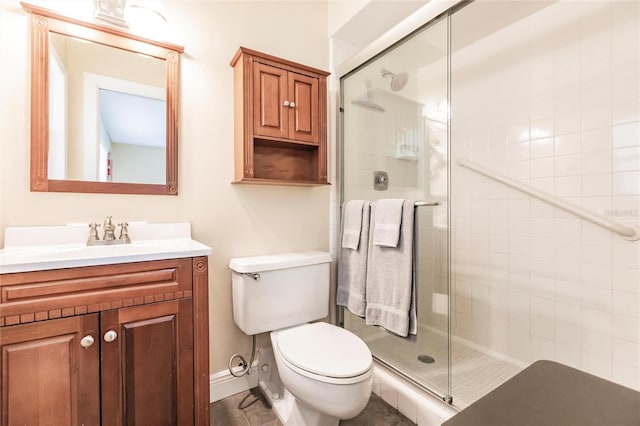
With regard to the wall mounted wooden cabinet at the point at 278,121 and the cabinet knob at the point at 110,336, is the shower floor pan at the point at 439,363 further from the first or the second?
the cabinet knob at the point at 110,336

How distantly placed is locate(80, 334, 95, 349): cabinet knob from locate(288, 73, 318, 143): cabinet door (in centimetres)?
121

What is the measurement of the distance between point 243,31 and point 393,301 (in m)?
1.64

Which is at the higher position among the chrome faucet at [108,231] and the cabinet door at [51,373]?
the chrome faucet at [108,231]

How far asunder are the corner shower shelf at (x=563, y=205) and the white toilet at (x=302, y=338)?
1.22 meters

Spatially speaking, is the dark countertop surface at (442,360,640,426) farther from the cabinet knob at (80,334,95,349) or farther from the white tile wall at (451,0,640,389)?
the white tile wall at (451,0,640,389)

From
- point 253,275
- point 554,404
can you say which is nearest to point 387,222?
point 253,275

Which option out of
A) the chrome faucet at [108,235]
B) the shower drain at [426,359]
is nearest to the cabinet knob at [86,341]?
the chrome faucet at [108,235]

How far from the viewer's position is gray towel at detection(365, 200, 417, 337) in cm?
137

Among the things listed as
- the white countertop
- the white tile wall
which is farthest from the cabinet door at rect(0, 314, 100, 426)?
the white tile wall

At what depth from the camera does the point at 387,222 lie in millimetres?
1470

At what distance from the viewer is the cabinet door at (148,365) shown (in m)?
0.92

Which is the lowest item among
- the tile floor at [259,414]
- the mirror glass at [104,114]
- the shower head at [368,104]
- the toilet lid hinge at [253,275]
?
the tile floor at [259,414]

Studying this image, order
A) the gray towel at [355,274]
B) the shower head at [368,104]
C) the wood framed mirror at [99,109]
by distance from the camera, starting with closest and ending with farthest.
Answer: the wood framed mirror at [99,109] → the gray towel at [355,274] → the shower head at [368,104]

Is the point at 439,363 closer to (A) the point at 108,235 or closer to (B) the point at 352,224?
(B) the point at 352,224
